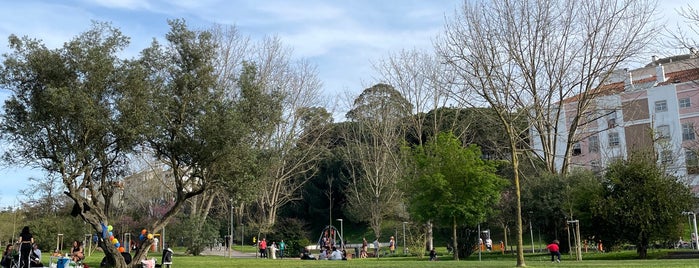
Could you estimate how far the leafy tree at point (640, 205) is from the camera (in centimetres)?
2767

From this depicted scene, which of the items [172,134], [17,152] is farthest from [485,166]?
[17,152]

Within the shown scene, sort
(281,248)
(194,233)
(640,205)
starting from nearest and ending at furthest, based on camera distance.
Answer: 1. (640,205)
2. (194,233)
3. (281,248)

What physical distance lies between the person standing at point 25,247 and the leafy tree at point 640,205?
23.3 m

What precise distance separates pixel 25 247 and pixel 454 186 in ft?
60.6

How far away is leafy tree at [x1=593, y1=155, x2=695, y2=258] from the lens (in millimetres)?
27672

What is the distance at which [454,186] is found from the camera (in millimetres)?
30047

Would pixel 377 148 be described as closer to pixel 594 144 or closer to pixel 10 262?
pixel 594 144

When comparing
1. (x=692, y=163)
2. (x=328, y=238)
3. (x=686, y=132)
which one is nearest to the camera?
(x=328, y=238)

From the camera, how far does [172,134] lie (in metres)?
23.2

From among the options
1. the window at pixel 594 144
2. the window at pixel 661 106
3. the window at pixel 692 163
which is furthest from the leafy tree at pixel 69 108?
the window at pixel 661 106

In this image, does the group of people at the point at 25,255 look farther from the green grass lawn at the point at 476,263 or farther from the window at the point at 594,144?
the window at the point at 594,144

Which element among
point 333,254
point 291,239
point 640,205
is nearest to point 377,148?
point 291,239

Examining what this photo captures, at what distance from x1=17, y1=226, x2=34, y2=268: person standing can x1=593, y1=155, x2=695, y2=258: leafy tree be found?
76.4ft

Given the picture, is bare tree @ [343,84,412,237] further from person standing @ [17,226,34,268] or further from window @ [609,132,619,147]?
person standing @ [17,226,34,268]
